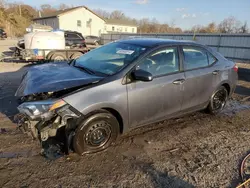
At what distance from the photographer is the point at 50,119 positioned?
2.79 m

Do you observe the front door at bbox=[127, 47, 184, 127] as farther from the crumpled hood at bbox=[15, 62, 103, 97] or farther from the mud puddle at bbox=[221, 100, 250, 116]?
the mud puddle at bbox=[221, 100, 250, 116]

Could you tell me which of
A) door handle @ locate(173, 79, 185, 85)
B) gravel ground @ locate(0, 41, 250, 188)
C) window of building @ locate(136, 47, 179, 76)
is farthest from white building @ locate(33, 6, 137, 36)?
door handle @ locate(173, 79, 185, 85)

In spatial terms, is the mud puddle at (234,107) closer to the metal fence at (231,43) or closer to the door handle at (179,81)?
the door handle at (179,81)

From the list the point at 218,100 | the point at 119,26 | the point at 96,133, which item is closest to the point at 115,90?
the point at 96,133

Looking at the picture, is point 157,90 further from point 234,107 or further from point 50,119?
point 234,107

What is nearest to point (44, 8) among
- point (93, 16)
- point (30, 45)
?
point (93, 16)

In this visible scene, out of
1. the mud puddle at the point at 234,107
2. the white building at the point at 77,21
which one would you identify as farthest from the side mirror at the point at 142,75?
the white building at the point at 77,21

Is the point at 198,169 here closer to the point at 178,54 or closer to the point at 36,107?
the point at 178,54

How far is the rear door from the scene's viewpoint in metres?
3.89

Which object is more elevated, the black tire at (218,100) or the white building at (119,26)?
the white building at (119,26)

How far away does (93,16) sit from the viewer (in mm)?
48156

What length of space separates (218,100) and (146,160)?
2681mm

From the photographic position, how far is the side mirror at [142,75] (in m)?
3.09

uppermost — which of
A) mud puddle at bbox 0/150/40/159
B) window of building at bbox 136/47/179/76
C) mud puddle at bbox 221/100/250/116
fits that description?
window of building at bbox 136/47/179/76
